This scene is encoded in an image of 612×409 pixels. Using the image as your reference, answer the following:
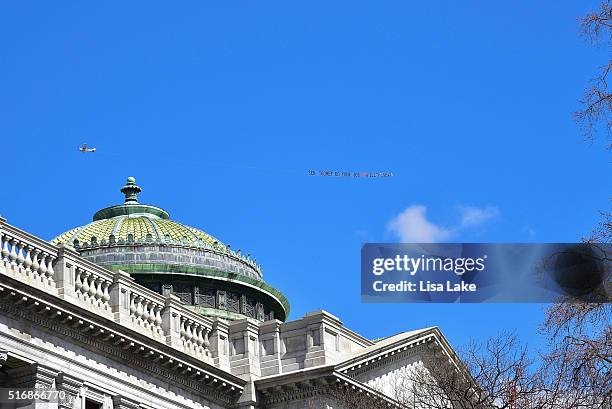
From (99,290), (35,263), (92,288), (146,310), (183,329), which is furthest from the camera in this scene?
(183,329)

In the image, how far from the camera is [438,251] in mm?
33719

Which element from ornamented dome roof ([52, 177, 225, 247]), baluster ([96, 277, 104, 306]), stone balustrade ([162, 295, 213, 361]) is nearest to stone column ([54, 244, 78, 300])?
baluster ([96, 277, 104, 306])

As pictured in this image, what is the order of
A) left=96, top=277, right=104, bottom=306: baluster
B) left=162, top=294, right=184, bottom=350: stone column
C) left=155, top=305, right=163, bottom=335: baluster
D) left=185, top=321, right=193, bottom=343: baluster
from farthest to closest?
left=185, top=321, right=193, bottom=343: baluster, left=162, top=294, right=184, bottom=350: stone column, left=155, top=305, right=163, bottom=335: baluster, left=96, top=277, right=104, bottom=306: baluster

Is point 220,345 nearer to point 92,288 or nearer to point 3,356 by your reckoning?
point 92,288

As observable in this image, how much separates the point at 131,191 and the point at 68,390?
92.7ft

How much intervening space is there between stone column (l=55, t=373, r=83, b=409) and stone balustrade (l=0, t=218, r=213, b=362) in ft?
7.05

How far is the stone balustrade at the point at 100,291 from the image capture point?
126 feet

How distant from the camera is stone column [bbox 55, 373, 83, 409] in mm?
38375

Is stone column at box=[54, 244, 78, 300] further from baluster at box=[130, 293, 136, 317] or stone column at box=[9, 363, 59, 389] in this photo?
baluster at box=[130, 293, 136, 317]

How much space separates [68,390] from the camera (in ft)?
127

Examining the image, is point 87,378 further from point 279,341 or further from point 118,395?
point 279,341

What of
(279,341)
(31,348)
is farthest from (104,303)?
(279,341)

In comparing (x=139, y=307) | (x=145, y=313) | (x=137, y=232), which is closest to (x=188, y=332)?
(x=145, y=313)

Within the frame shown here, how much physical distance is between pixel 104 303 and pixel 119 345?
151 centimetres
